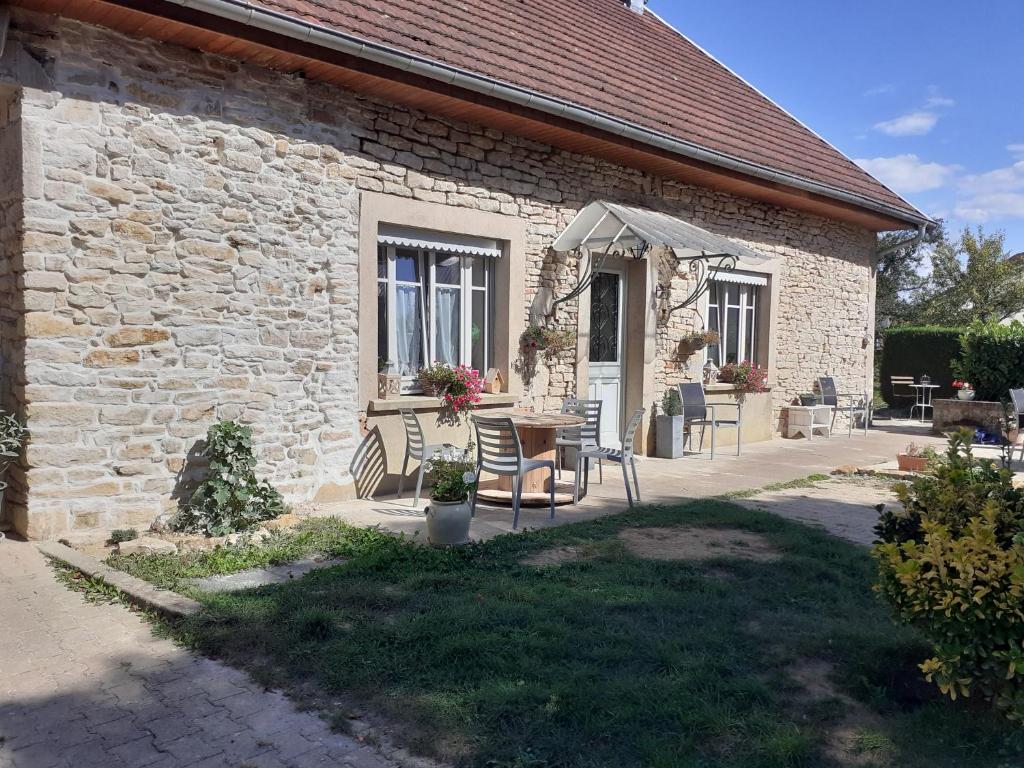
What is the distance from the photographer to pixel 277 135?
6.25m

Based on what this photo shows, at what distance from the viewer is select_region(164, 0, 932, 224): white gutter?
542cm

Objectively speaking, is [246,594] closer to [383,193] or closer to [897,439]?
[383,193]

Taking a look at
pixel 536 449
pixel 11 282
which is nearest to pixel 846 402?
pixel 536 449

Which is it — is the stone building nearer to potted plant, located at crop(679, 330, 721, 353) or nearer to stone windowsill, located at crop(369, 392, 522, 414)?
stone windowsill, located at crop(369, 392, 522, 414)

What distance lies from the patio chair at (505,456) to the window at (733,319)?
17.9ft

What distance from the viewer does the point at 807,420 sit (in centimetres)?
1180

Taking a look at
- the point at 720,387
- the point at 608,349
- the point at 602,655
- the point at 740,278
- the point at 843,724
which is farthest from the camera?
the point at 740,278

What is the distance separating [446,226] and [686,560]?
3.88 m

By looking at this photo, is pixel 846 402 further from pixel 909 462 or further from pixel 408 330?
pixel 408 330

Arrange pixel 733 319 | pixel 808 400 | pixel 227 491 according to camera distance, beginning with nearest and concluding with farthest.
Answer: pixel 227 491 < pixel 733 319 < pixel 808 400

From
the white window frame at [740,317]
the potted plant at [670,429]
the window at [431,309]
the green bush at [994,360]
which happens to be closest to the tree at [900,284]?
the green bush at [994,360]

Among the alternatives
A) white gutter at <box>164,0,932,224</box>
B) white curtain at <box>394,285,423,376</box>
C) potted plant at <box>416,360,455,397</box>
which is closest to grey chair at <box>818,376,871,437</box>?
white gutter at <box>164,0,932,224</box>

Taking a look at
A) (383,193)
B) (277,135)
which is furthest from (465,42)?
(277,135)

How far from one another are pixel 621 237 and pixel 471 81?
2705 mm
